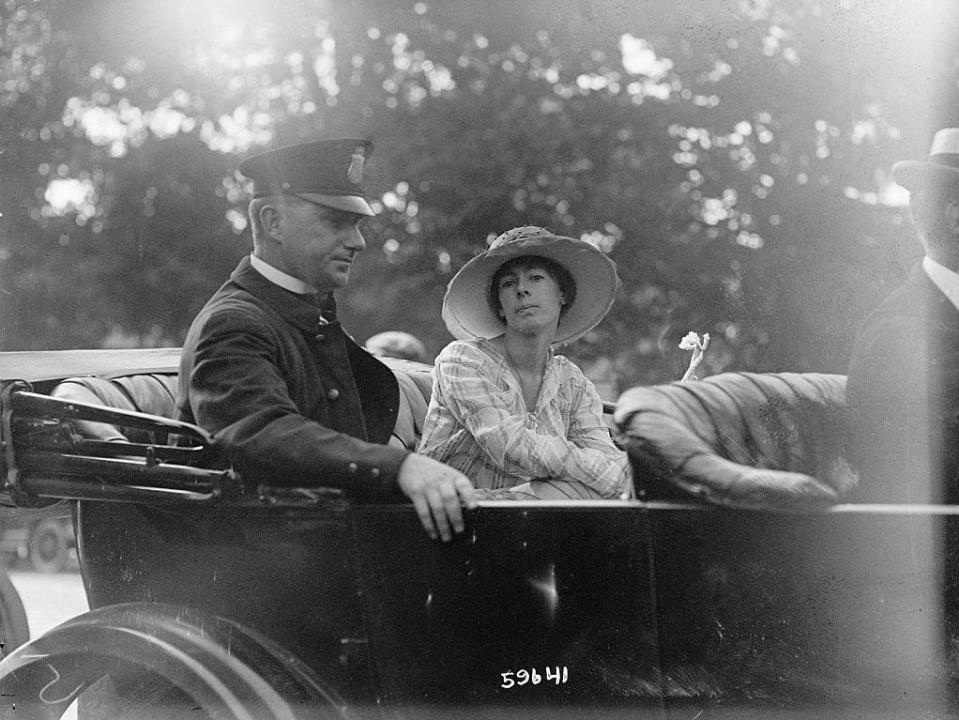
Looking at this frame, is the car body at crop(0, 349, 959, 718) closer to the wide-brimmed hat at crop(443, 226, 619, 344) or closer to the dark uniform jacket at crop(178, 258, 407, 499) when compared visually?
the dark uniform jacket at crop(178, 258, 407, 499)

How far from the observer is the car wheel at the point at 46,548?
269cm

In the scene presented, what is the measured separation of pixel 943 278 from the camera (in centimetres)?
178

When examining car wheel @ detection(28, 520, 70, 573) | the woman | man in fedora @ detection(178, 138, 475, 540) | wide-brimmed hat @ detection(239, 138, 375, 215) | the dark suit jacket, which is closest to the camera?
the dark suit jacket

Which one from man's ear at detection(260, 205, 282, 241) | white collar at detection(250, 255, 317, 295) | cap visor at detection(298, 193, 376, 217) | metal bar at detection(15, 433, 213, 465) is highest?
cap visor at detection(298, 193, 376, 217)

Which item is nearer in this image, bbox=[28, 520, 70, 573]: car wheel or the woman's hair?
the woman's hair

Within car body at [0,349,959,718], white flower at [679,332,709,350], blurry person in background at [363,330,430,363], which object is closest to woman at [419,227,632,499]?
blurry person in background at [363,330,430,363]

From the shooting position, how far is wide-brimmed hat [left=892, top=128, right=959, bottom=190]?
1779 millimetres

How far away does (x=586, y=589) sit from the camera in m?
1.83

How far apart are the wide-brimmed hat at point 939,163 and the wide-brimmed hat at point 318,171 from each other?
95 centimetres

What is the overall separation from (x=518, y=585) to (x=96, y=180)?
3.65 feet

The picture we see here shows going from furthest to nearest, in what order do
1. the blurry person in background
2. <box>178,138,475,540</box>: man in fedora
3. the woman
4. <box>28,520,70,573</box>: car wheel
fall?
1. <box>28,520,70,573</box>: car wheel
2. the blurry person in background
3. the woman
4. <box>178,138,475,540</box>: man in fedora

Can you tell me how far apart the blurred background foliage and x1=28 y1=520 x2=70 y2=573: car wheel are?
730 mm

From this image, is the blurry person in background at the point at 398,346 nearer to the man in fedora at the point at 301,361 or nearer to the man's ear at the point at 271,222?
the man in fedora at the point at 301,361

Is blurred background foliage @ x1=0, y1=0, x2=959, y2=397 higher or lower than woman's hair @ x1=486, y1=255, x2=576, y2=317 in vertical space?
higher
